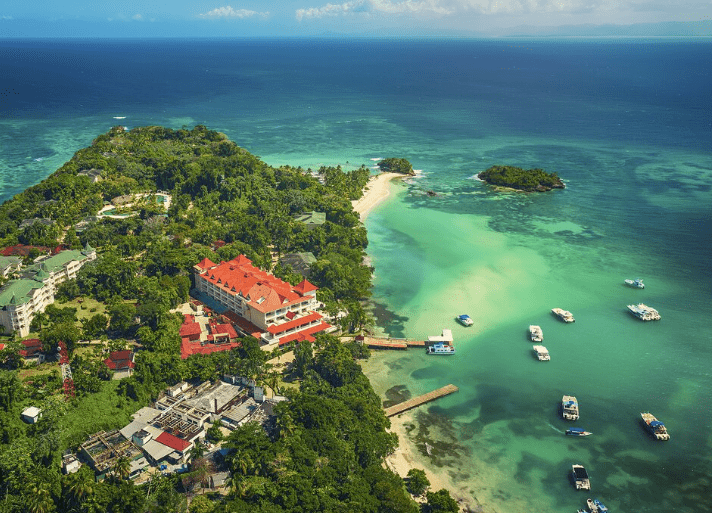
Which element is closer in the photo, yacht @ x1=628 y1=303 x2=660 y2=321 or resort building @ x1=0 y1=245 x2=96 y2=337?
resort building @ x1=0 y1=245 x2=96 y2=337

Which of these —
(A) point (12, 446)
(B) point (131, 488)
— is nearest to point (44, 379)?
(A) point (12, 446)

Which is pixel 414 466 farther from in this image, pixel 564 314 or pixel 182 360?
pixel 564 314

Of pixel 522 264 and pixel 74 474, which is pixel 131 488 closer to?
pixel 74 474

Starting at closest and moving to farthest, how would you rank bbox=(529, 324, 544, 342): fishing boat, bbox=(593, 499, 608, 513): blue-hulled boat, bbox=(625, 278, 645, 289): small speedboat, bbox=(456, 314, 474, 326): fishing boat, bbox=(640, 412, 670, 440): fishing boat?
bbox=(593, 499, 608, 513): blue-hulled boat
bbox=(640, 412, 670, 440): fishing boat
bbox=(529, 324, 544, 342): fishing boat
bbox=(456, 314, 474, 326): fishing boat
bbox=(625, 278, 645, 289): small speedboat

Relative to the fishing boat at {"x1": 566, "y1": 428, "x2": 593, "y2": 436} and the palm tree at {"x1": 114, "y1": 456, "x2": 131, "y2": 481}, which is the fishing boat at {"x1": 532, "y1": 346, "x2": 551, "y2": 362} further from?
the palm tree at {"x1": 114, "y1": 456, "x2": 131, "y2": 481}

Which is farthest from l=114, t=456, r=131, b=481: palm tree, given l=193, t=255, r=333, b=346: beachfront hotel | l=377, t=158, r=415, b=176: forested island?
l=377, t=158, r=415, b=176: forested island
